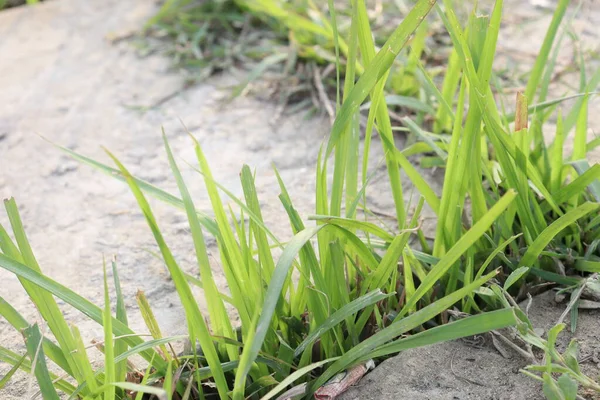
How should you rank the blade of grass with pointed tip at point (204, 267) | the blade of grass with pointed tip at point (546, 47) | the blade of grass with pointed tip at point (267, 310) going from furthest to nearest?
the blade of grass with pointed tip at point (546, 47), the blade of grass with pointed tip at point (204, 267), the blade of grass with pointed tip at point (267, 310)

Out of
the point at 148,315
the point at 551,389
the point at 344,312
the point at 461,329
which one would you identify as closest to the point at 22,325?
the point at 148,315

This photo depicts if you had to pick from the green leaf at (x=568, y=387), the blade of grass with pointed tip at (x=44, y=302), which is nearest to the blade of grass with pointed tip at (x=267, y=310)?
the blade of grass with pointed tip at (x=44, y=302)

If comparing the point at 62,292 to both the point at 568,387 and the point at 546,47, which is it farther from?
the point at 546,47

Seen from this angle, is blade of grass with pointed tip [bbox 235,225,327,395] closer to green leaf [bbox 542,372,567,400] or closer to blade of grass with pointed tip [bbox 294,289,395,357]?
blade of grass with pointed tip [bbox 294,289,395,357]

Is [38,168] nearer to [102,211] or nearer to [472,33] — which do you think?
[102,211]

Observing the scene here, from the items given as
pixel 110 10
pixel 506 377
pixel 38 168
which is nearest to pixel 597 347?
pixel 506 377

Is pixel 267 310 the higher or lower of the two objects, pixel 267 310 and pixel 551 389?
the higher

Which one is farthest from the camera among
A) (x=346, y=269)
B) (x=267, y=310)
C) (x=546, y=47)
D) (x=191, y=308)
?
(x=546, y=47)

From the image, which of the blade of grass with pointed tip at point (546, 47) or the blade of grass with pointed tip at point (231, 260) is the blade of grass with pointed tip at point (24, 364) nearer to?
the blade of grass with pointed tip at point (231, 260)

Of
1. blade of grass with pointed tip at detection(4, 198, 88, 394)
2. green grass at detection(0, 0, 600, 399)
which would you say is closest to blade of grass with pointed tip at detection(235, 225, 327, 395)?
green grass at detection(0, 0, 600, 399)
